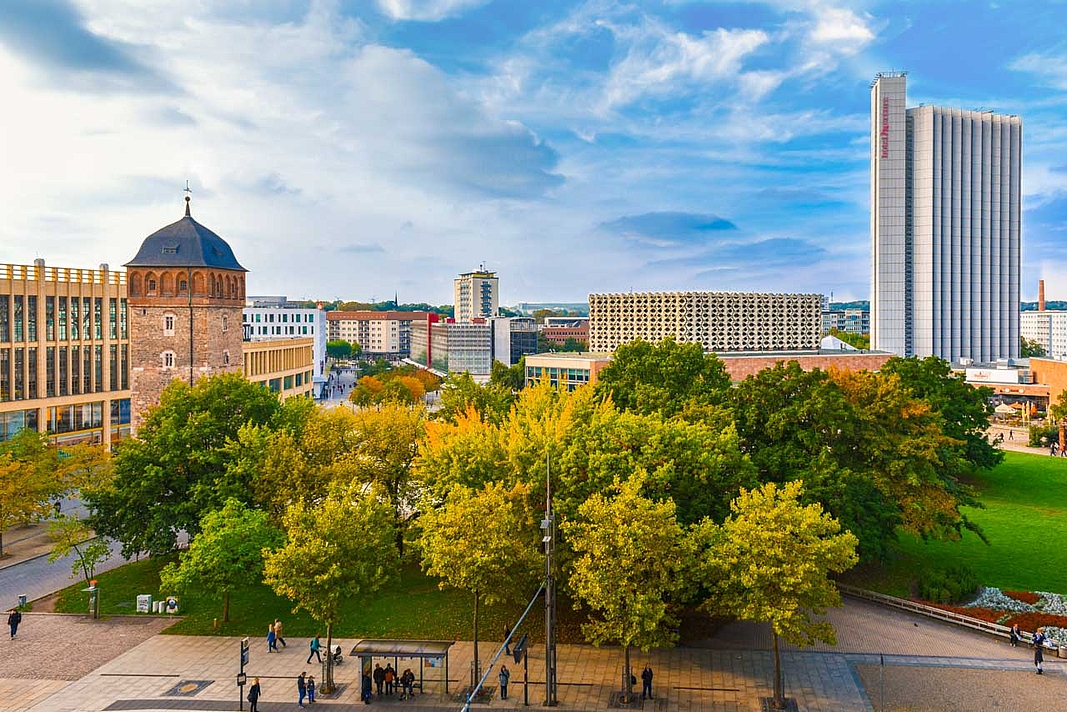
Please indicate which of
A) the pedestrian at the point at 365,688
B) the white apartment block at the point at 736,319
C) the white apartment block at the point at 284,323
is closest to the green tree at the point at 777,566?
the pedestrian at the point at 365,688

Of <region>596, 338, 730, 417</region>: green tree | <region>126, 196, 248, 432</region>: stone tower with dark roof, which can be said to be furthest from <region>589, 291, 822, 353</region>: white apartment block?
<region>126, 196, 248, 432</region>: stone tower with dark roof

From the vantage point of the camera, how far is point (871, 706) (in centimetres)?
2622

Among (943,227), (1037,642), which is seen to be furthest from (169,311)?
(943,227)

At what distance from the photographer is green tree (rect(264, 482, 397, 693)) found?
28.2m

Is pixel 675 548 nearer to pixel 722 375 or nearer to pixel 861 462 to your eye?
pixel 861 462

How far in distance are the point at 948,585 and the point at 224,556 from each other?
30.5 meters

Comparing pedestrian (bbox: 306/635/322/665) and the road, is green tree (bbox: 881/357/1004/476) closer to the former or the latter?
pedestrian (bbox: 306/635/322/665)

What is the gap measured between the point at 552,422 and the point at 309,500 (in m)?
11.2

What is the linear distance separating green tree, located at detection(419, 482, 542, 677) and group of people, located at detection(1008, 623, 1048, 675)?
1756 centimetres

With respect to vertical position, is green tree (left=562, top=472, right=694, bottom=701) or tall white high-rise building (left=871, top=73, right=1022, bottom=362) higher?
tall white high-rise building (left=871, top=73, right=1022, bottom=362)

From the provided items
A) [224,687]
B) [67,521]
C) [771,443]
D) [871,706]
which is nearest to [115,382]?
[67,521]

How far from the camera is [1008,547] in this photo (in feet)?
149

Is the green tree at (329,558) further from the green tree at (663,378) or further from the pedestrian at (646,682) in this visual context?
the green tree at (663,378)

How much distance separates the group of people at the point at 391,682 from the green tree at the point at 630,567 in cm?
614
